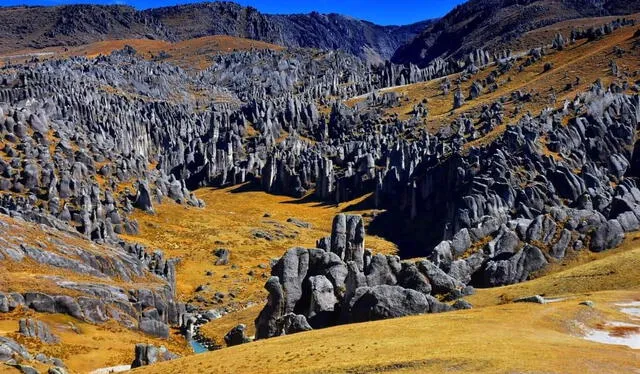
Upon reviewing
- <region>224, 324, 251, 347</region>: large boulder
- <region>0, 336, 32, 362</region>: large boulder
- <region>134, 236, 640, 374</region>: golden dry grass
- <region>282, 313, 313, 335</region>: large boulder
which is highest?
<region>134, 236, 640, 374</region>: golden dry grass

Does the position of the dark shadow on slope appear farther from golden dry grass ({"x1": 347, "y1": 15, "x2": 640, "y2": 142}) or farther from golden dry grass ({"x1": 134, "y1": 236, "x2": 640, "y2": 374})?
golden dry grass ({"x1": 134, "y1": 236, "x2": 640, "y2": 374})

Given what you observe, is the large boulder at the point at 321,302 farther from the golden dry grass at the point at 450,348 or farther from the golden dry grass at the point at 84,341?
the golden dry grass at the point at 84,341

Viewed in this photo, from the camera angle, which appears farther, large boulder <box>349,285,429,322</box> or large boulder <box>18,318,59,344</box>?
large boulder <box>18,318,59,344</box>

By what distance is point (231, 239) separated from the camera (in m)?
117

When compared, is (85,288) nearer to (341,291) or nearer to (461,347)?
(341,291)

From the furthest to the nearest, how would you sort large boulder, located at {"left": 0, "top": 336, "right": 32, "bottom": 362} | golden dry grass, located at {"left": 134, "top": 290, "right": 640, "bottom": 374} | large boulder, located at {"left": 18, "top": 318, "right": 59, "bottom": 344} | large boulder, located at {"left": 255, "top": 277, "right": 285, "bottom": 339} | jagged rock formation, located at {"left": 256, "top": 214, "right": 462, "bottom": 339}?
1. large boulder, located at {"left": 255, "top": 277, "right": 285, "bottom": 339}
2. large boulder, located at {"left": 18, "top": 318, "right": 59, "bottom": 344}
3. jagged rock formation, located at {"left": 256, "top": 214, "right": 462, "bottom": 339}
4. large boulder, located at {"left": 0, "top": 336, "right": 32, "bottom": 362}
5. golden dry grass, located at {"left": 134, "top": 290, "right": 640, "bottom": 374}

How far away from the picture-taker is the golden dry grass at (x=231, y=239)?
9375cm

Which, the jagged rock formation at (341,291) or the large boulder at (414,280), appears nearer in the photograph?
the jagged rock formation at (341,291)

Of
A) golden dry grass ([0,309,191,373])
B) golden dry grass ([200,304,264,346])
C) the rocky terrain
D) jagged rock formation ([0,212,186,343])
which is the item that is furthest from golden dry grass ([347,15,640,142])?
golden dry grass ([0,309,191,373])

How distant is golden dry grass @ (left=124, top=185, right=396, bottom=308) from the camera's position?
308 ft

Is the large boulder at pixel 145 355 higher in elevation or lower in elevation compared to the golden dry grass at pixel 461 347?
lower

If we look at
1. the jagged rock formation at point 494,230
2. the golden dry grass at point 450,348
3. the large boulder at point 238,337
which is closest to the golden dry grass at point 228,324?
the large boulder at point 238,337

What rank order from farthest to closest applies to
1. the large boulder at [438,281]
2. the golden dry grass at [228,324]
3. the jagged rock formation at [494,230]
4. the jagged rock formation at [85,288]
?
the golden dry grass at [228,324]
the jagged rock formation at [85,288]
the large boulder at [438,281]
the jagged rock formation at [494,230]

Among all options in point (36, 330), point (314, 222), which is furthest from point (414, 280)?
point (314, 222)
